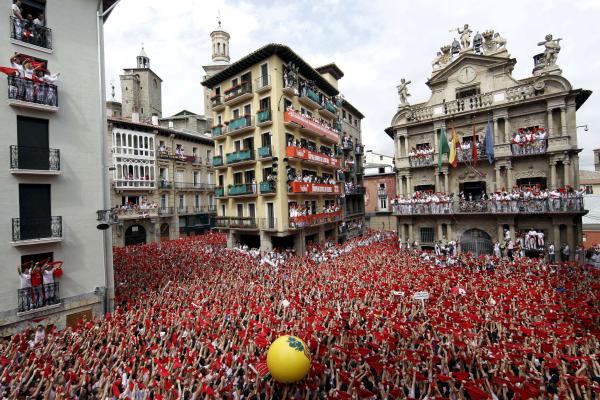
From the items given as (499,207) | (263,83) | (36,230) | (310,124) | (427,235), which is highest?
(263,83)

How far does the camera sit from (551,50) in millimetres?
21047

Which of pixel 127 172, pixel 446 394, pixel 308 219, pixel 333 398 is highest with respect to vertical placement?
pixel 127 172

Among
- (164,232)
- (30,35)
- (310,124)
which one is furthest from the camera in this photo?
(164,232)

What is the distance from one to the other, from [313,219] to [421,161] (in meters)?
11.2

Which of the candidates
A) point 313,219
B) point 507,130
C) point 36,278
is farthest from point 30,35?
point 507,130

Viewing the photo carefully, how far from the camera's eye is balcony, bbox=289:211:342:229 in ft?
82.2

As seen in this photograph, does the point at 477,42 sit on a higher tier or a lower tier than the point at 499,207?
higher

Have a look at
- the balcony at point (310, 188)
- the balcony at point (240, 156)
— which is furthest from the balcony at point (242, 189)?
the balcony at point (310, 188)

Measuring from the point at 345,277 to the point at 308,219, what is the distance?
10.7m

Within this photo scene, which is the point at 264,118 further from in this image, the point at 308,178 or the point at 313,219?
the point at 313,219

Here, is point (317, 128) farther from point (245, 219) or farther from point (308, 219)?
point (245, 219)

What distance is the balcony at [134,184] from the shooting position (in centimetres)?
3043

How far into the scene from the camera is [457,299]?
12867mm

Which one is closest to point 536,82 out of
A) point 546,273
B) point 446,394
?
point 546,273
